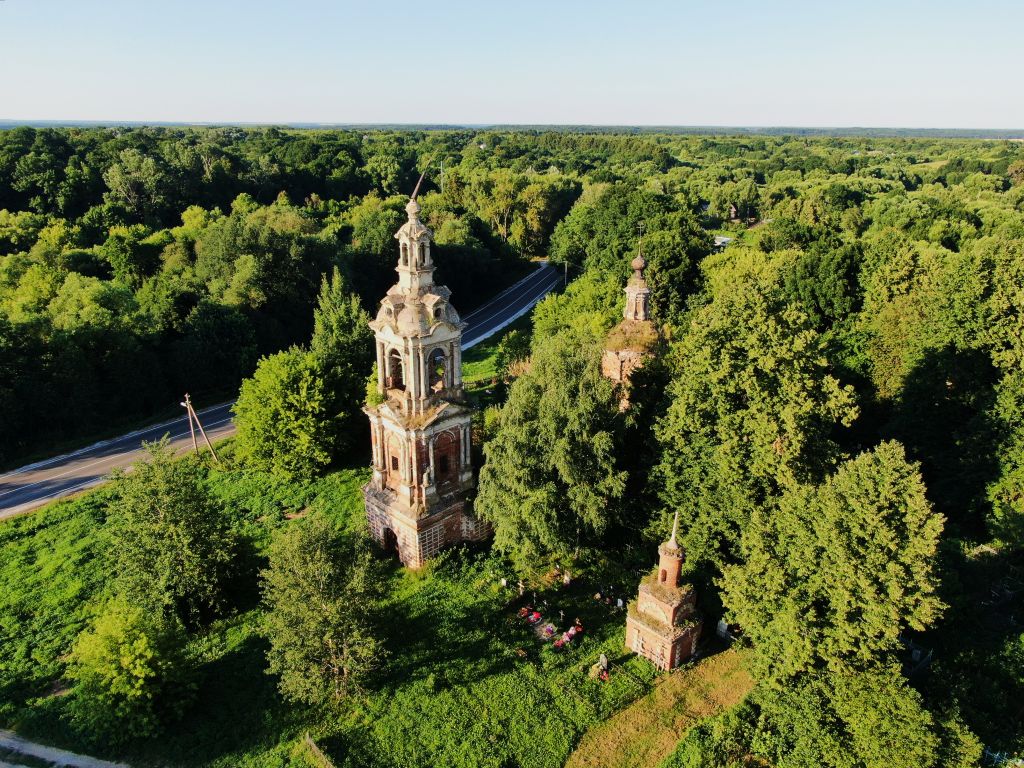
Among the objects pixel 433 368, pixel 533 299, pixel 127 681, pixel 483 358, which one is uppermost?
pixel 433 368

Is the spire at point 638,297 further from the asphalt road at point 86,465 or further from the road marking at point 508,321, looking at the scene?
the road marking at point 508,321

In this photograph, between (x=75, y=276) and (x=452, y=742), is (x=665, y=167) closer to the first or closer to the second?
(x=75, y=276)

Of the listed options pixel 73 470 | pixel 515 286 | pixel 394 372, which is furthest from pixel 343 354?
pixel 515 286

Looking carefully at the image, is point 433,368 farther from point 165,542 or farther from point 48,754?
point 48,754

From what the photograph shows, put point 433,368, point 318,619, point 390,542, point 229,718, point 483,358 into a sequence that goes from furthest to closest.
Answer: point 483,358
point 390,542
point 433,368
point 229,718
point 318,619

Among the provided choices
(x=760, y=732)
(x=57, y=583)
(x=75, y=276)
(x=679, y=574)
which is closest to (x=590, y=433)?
(x=679, y=574)

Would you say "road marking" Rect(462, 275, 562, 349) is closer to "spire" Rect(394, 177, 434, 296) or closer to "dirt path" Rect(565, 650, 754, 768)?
"spire" Rect(394, 177, 434, 296)

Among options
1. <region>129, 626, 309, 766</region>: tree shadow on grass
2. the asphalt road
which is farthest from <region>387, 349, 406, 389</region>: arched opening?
the asphalt road

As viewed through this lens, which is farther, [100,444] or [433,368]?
[100,444]
